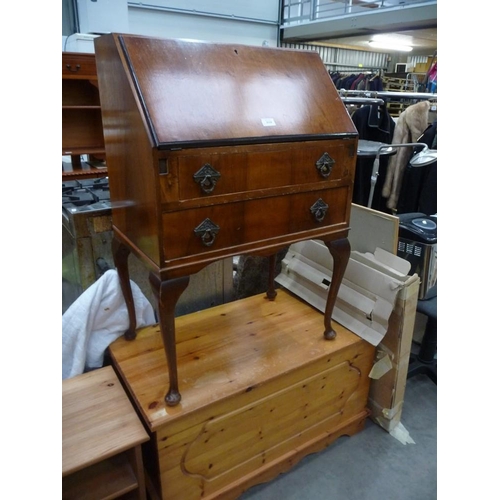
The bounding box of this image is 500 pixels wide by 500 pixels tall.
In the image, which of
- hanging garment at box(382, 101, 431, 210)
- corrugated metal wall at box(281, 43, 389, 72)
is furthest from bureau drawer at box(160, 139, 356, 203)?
corrugated metal wall at box(281, 43, 389, 72)

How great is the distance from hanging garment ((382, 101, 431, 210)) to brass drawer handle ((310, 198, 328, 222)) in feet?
5.77

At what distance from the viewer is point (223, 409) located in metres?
1.28

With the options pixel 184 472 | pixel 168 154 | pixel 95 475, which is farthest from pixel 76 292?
pixel 168 154

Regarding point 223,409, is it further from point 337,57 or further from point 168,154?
point 337,57

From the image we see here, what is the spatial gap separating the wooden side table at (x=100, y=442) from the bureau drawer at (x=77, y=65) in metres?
2.52

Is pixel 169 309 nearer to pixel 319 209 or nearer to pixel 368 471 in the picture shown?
pixel 319 209

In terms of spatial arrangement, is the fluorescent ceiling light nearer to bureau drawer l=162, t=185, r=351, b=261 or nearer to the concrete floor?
bureau drawer l=162, t=185, r=351, b=261

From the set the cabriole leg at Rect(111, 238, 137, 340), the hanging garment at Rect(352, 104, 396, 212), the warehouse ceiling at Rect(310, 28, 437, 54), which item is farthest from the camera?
the warehouse ceiling at Rect(310, 28, 437, 54)

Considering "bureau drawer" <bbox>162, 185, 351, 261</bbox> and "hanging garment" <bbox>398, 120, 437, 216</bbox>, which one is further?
"hanging garment" <bbox>398, 120, 437, 216</bbox>

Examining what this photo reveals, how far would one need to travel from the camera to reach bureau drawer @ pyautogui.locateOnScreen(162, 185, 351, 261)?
1076 millimetres

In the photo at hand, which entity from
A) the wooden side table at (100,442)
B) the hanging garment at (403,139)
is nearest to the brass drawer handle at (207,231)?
the wooden side table at (100,442)

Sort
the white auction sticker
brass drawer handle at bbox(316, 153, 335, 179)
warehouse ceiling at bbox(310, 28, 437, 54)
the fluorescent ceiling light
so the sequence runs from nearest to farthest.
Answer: the white auction sticker → brass drawer handle at bbox(316, 153, 335, 179) → warehouse ceiling at bbox(310, 28, 437, 54) → the fluorescent ceiling light

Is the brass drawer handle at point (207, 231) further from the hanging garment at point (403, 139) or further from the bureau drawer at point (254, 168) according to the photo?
the hanging garment at point (403, 139)

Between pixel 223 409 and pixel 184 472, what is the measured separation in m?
0.22
